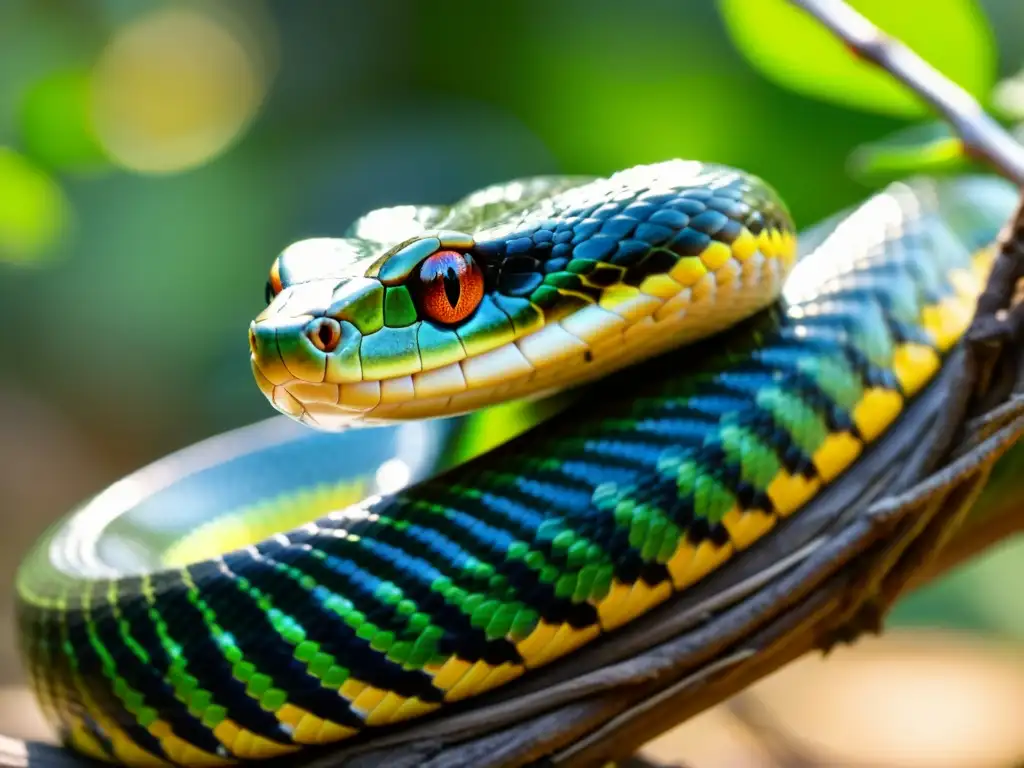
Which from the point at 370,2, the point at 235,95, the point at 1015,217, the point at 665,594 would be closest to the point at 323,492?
the point at 665,594

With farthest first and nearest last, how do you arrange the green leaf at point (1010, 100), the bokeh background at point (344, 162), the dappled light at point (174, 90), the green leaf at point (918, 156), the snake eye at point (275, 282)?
1. the dappled light at point (174, 90)
2. the bokeh background at point (344, 162)
3. the green leaf at point (1010, 100)
4. the green leaf at point (918, 156)
5. the snake eye at point (275, 282)

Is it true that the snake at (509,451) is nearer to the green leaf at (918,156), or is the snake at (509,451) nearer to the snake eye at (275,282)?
the snake eye at (275,282)

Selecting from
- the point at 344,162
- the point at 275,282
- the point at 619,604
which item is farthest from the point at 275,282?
the point at 344,162

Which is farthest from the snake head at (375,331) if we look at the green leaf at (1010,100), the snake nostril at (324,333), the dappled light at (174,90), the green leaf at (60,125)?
the dappled light at (174,90)

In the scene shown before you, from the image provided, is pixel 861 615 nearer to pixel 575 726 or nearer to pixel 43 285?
pixel 575 726

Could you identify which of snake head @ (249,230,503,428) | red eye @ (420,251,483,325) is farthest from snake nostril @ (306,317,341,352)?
red eye @ (420,251,483,325)

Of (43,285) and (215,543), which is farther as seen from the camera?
(43,285)
